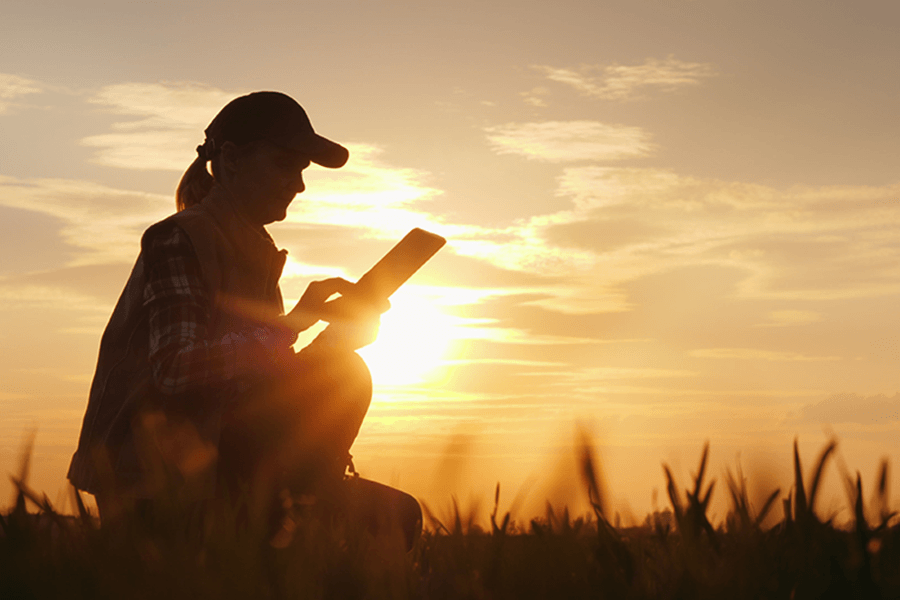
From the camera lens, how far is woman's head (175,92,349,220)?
14.5 ft

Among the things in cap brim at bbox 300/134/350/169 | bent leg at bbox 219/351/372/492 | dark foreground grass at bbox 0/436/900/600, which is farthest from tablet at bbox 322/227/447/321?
dark foreground grass at bbox 0/436/900/600

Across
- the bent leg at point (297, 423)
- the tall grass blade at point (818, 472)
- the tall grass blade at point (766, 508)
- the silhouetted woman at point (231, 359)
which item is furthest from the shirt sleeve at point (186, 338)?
the tall grass blade at point (818, 472)

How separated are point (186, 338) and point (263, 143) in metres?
→ 1.15

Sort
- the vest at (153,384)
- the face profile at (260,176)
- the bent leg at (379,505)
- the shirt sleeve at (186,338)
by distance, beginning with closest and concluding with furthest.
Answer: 1. the shirt sleeve at (186,338)
2. the vest at (153,384)
3. the bent leg at (379,505)
4. the face profile at (260,176)

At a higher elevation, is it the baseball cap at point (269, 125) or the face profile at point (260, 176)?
the baseball cap at point (269, 125)

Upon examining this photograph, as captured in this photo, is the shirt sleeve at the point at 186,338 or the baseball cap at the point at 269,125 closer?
the shirt sleeve at the point at 186,338

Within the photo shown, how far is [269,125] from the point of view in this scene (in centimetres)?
439

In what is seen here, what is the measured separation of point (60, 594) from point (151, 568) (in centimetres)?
27

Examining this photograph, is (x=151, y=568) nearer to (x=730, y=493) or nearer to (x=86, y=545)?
(x=86, y=545)

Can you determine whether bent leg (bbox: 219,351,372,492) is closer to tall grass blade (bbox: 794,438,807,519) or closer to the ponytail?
the ponytail

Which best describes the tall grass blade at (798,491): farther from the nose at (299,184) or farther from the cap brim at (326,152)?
the nose at (299,184)

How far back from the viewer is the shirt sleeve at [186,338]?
3809mm

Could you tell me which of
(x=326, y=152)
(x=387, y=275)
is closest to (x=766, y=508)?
(x=387, y=275)

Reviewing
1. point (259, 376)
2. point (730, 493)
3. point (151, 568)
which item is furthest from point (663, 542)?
point (259, 376)
